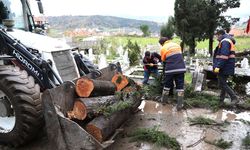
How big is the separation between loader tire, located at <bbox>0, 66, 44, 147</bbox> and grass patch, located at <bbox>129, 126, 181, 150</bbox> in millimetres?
1755

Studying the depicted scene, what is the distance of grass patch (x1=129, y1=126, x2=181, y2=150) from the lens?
18.7 feet

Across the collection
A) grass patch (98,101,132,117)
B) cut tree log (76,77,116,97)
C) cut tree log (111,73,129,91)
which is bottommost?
grass patch (98,101,132,117)

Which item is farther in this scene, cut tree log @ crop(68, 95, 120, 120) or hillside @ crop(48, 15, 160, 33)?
hillside @ crop(48, 15, 160, 33)

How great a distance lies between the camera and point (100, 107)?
5535 millimetres

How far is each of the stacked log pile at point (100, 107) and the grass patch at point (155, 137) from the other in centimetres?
38

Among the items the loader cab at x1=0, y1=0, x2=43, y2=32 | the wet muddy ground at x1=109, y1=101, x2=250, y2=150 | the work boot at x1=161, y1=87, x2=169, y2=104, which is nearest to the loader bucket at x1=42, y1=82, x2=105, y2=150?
the wet muddy ground at x1=109, y1=101, x2=250, y2=150

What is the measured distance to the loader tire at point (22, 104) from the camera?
5359 mm

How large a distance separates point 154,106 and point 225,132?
2.21 m

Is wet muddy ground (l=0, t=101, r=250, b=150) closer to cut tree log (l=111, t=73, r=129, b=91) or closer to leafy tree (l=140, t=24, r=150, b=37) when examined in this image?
cut tree log (l=111, t=73, r=129, b=91)

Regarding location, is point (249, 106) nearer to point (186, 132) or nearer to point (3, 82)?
point (186, 132)

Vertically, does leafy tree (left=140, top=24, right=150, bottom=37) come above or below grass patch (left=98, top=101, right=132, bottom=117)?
below

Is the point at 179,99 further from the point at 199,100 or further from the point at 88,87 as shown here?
the point at 88,87

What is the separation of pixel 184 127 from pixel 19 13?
467 centimetres

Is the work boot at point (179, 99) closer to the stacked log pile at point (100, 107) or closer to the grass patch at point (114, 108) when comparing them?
the stacked log pile at point (100, 107)
